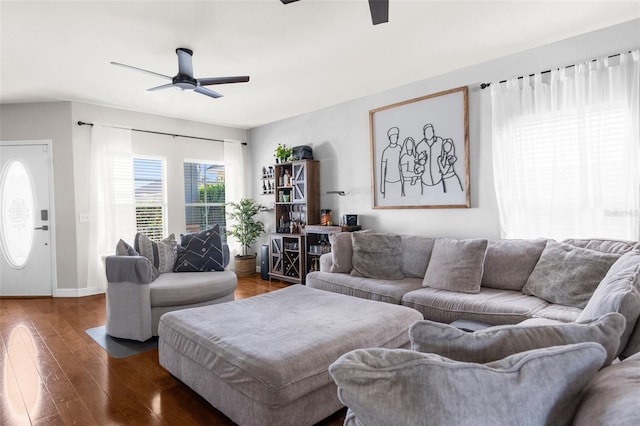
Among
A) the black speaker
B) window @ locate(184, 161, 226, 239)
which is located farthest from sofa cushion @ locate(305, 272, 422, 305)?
window @ locate(184, 161, 226, 239)

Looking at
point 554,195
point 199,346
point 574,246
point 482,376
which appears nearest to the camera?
point 482,376

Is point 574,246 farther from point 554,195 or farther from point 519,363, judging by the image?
point 519,363

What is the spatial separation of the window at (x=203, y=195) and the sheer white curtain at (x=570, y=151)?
15.0ft

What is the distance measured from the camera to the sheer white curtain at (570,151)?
290 cm

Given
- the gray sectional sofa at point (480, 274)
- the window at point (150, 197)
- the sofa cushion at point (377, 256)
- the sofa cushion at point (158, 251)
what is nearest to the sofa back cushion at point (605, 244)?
the gray sectional sofa at point (480, 274)

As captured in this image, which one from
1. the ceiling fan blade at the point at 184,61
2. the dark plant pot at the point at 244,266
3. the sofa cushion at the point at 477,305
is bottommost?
the dark plant pot at the point at 244,266

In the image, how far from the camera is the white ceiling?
2.66 metres

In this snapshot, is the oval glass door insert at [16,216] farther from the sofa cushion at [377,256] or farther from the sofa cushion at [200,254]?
the sofa cushion at [377,256]

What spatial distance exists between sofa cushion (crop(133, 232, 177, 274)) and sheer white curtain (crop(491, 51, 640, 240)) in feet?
11.6

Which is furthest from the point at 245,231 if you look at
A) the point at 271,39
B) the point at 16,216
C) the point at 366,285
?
the point at 271,39

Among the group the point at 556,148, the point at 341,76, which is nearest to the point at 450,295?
the point at 556,148

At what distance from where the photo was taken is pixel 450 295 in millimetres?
2965

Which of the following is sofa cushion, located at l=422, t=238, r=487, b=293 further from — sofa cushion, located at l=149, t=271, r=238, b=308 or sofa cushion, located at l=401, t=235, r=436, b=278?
sofa cushion, located at l=149, t=271, r=238, b=308

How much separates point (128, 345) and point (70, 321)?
1.20 metres
